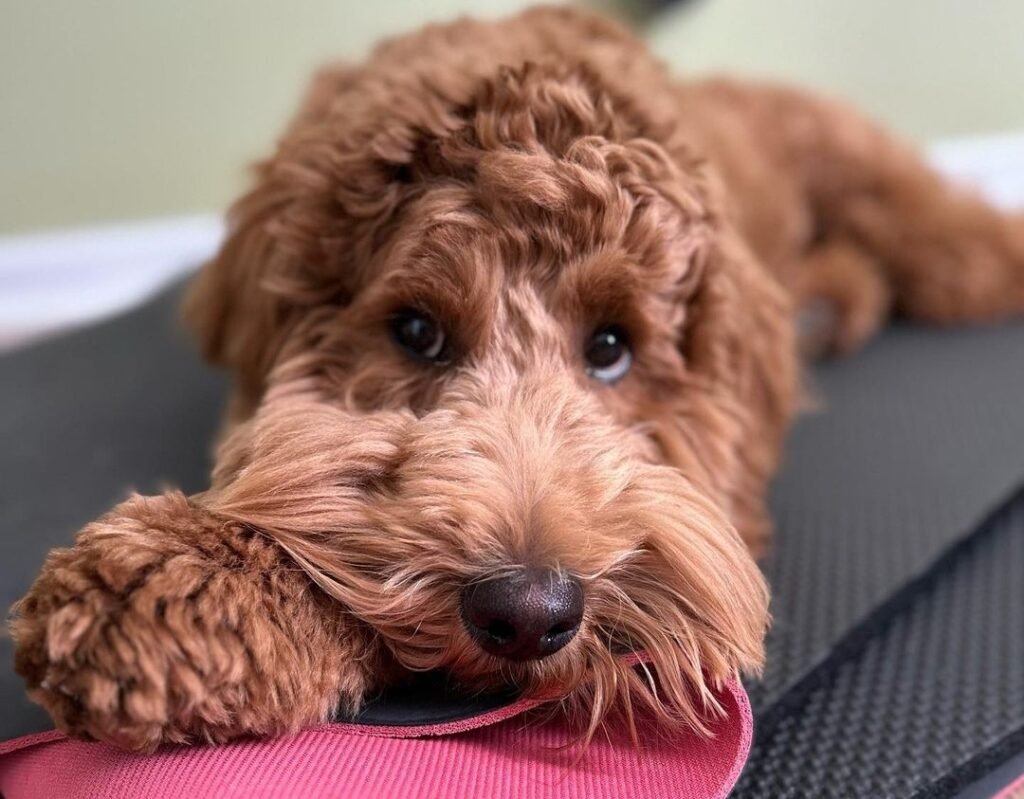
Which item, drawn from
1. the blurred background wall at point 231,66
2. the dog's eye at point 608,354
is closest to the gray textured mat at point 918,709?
the dog's eye at point 608,354

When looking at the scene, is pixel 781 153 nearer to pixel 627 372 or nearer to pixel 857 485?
pixel 857 485

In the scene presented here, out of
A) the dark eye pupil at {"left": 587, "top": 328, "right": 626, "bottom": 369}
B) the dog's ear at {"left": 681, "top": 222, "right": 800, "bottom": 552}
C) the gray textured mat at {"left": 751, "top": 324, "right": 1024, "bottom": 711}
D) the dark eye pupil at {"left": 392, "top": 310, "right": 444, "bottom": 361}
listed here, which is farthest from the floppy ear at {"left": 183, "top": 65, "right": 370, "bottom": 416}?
the gray textured mat at {"left": 751, "top": 324, "right": 1024, "bottom": 711}

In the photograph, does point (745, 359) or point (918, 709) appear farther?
point (745, 359)

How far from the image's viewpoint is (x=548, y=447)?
3.31ft

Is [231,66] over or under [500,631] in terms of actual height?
over

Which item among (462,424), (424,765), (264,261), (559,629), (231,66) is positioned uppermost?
(231,66)

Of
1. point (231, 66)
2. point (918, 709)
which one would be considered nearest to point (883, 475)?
point (918, 709)

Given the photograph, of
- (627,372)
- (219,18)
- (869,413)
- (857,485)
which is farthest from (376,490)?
(219,18)

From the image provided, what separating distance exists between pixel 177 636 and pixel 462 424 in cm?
38

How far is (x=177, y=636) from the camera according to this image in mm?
761

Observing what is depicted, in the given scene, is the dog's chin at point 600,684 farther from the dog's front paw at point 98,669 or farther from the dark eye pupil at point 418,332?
the dark eye pupil at point 418,332

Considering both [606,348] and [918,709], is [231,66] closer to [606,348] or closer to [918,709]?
[606,348]

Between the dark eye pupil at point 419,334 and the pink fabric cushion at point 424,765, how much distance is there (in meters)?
0.47

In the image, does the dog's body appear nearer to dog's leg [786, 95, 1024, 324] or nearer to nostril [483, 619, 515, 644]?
nostril [483, 619, 515, 644]
